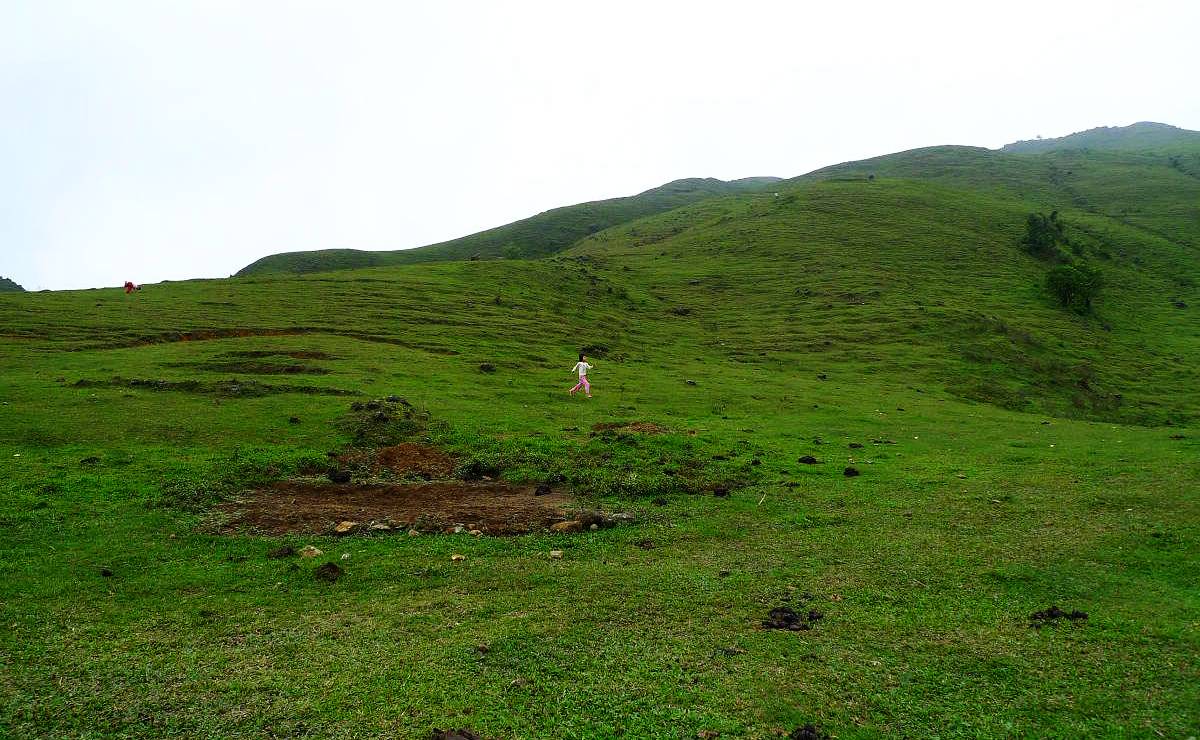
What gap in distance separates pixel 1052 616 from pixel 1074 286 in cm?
6762

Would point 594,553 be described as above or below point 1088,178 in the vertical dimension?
below

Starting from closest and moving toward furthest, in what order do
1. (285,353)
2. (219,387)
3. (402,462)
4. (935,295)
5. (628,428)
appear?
1. (402,462)
2. (628,428)
3. (219,387)
4. (285,353)
5. (935,295)

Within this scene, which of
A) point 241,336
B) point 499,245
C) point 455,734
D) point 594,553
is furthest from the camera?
point 499,245

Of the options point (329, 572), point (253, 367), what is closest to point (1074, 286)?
point (253, 367)

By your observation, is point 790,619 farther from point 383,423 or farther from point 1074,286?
point 1074,286

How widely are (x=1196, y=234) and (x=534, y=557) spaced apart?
117804mm

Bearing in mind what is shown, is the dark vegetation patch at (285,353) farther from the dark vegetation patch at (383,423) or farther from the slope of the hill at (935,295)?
the slope of the hill at (935,295)

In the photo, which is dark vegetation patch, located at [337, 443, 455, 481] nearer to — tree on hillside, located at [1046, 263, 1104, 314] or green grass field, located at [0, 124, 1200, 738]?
green grass field, located at [0, 124, 1200, 738]

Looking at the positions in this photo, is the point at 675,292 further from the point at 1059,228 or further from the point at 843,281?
the point at 1059,228

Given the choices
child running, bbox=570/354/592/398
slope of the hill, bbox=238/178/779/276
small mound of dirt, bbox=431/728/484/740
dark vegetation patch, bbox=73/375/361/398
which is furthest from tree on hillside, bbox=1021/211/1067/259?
small mound of dirt, bbox=431/728/484/740

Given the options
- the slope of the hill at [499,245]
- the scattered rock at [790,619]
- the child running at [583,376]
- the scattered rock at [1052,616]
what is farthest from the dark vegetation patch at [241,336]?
the slope of the hill at [499,245]

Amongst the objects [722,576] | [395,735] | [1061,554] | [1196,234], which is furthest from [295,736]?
[1196,234]

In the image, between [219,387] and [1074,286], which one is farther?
[1074,286]

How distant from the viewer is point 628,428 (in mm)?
24812
